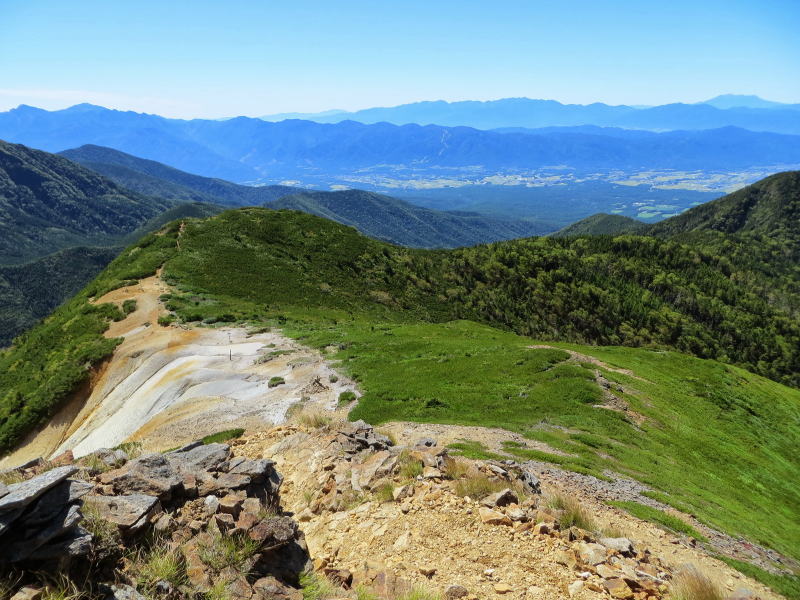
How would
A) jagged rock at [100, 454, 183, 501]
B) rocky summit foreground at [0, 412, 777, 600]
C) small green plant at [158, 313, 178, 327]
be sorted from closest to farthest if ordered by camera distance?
rocky summit foreground at [0, 412, 777, 600]
jagged rock at [100, 454, 183, 501]
small green plant at [158, 313, 178, 327]

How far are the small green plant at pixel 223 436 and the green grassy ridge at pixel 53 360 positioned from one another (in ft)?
61.3

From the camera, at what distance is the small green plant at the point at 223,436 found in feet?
69.9

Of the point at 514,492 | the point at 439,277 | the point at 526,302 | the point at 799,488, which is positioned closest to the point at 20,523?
the point at 514,492

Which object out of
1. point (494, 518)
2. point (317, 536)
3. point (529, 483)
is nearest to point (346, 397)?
point (529, 483)

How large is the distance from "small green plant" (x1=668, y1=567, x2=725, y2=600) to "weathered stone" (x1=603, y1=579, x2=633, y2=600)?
0.81 metres

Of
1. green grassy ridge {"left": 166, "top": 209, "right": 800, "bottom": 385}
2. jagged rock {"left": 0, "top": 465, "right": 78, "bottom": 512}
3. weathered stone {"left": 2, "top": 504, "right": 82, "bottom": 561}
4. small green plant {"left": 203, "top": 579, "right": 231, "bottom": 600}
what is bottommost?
green grassy ridge {"left": 166, "top": 209, "right": 800, "bottom": 385}

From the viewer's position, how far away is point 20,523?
24.3ft

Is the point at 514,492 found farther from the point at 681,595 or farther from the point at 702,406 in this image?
the point at 702,406

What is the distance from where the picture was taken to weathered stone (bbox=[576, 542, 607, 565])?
34.4 ft

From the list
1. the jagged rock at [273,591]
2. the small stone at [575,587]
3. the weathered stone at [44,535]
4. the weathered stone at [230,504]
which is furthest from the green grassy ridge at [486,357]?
the weathered stone at [44,535]

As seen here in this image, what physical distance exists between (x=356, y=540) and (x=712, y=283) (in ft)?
378

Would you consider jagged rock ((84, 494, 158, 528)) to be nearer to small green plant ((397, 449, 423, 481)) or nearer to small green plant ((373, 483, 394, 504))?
small green plant ((373, 483, 394, 504))

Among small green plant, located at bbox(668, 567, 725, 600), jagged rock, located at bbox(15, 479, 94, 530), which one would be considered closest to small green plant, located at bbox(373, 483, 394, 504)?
small green plant, located at bbox(668, 567, 725, 600)

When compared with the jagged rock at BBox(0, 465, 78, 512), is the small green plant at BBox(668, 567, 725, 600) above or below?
below
